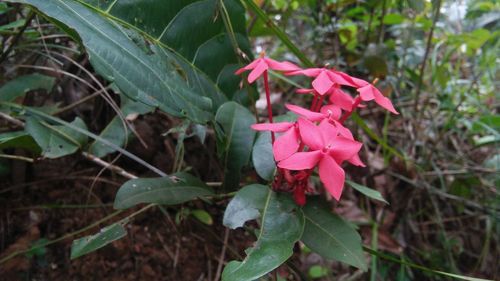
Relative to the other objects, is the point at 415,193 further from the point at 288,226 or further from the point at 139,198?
the point at 139,198

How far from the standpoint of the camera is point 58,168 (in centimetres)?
104

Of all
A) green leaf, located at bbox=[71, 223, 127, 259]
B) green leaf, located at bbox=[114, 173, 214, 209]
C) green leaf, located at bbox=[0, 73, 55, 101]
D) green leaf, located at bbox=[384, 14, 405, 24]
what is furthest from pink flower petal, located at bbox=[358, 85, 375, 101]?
green leaf, located at bbox=[384, 14, 405, 24]

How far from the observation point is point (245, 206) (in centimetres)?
72

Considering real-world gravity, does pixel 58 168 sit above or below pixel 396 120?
above

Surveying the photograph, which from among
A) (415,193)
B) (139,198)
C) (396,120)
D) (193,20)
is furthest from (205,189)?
(396,120)

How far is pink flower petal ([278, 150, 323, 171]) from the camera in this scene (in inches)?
23.0

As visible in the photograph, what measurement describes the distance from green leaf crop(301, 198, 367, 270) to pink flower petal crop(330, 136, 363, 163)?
194mm

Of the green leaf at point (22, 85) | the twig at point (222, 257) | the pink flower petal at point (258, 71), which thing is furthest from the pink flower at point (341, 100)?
the green leaf at point (22, 85)

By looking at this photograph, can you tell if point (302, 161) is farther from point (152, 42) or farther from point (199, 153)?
point (199, 153)

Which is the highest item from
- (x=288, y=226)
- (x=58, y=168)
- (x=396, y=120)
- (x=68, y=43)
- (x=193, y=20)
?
(x=193, y=20)

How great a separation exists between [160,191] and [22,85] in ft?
1.51

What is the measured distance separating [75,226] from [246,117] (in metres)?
0.50

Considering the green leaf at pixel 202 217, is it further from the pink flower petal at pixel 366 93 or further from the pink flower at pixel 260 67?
the pink flower petal at pixel 366 93

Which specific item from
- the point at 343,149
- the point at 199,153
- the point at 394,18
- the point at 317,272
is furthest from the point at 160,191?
the point at 394,18
